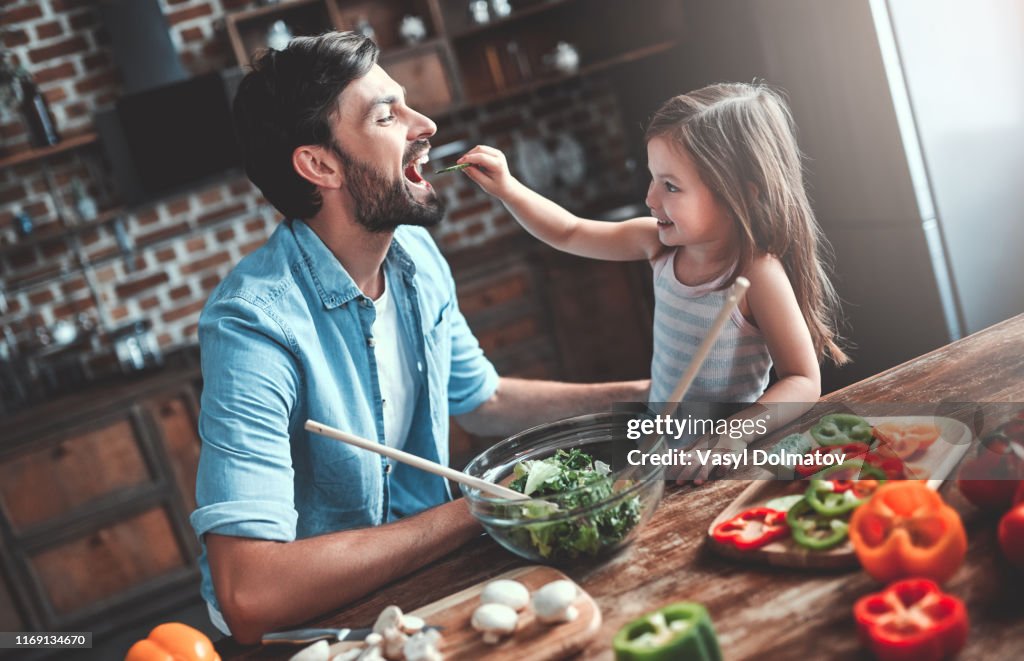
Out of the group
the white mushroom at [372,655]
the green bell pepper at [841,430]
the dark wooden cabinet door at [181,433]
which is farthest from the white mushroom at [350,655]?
the dark wooden cabinet door at [181,433]

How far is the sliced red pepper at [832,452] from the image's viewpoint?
3.15ft

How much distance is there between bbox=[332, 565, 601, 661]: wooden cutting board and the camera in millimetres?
792

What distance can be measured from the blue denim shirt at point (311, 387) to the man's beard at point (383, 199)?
0.10 m

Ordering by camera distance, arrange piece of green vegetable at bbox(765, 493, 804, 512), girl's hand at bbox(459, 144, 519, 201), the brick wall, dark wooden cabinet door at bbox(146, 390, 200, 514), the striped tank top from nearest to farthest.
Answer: piece of green vegetable at bbox(765, 493, 804, 512)
the striped tank top
girl's hand at bbox(459, 144, 519, 201)
dark wooden cabinet door at bbox(146, 390, 200, 514)
the brick wall

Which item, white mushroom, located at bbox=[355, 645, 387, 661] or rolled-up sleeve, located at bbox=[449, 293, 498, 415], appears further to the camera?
rolled-up sleeve, located at bbox=[449, 293, 498, 415]

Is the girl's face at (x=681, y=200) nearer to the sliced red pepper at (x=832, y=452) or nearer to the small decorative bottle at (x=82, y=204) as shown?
the sliced red pepper at (x=832, y=452)

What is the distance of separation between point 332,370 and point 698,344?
23.0 inches

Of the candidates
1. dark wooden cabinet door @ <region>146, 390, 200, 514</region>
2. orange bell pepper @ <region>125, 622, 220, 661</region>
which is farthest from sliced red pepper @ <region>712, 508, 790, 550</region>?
dark wooden cabinet door @ <region>146, 390, 200, 514</region>

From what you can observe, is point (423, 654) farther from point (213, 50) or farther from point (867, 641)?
point (213, 50)

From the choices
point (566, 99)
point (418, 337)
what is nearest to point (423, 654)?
point (418, 337)

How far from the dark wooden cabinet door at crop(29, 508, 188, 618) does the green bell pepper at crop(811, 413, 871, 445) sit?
104 inches

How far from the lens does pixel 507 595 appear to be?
857mm

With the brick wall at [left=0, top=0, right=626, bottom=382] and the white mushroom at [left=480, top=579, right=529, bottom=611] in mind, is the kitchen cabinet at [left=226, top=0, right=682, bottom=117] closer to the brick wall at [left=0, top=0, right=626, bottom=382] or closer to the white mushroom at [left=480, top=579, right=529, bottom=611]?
the brick wall at [left=0, top=0, right=626, bottom=382]

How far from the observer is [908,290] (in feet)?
7.93
